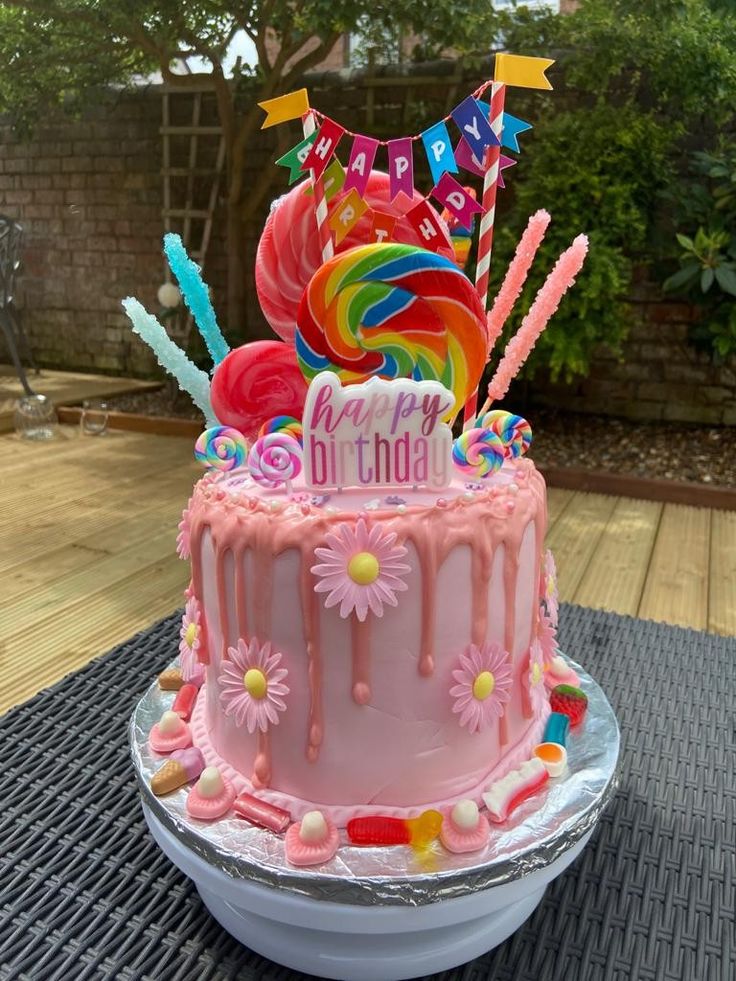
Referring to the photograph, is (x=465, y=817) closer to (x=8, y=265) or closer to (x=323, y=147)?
(x=323, y=147)

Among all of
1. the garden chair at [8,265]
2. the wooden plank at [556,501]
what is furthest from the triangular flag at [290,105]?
the garden chair at [8,265]

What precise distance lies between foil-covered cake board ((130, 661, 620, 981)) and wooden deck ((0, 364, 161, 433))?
399 cm

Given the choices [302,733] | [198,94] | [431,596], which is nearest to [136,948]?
[302,733]

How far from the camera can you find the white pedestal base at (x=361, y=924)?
0.93 meters

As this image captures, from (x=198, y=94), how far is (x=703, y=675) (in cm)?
451

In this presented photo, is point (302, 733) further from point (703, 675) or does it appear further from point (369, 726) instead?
point (703, 675)

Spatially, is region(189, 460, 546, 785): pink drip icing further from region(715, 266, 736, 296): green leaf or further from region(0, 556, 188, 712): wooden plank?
region(715, 266, 736, 296): green leaf

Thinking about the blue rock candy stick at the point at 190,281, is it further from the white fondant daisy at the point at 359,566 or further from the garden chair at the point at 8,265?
the garden chair at the point at 8,265

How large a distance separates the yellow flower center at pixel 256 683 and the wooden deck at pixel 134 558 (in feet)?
3.36

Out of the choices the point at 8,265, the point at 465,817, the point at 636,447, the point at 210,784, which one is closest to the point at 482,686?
the point at 465,817

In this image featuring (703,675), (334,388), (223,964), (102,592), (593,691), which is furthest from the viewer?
(102,592)

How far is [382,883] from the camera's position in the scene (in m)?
0.91

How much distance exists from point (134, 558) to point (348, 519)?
6.08 ft

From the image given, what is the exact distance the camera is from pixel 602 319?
3.29 meters
